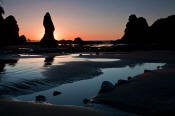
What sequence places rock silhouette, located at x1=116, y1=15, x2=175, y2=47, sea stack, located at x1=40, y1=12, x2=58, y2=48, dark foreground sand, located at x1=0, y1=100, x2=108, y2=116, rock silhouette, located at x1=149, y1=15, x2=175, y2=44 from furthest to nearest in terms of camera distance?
sea stack, located at x1=40, y1=12, x2=58, y2=48
rock silhouette, located at x1=116, y1=15, x2=175, y2=47
rock silhouette, located at x1=149, y1=15, x2=175, y2=44
dark foreground sand, located at x1=0, y1=100, x2=108, y2=116

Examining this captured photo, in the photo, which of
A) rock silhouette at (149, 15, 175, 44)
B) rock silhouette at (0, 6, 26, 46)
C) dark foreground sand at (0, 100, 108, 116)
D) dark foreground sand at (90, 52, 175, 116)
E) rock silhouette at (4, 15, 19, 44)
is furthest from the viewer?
rock silhouette at (4, 15, 19, 44)

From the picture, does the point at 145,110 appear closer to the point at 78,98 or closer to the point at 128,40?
the point at 78,98

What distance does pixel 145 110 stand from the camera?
539 cm

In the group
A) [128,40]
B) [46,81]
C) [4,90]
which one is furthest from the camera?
[128,40]

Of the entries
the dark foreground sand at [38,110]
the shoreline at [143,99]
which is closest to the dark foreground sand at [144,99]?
the shoreline at [143,99]

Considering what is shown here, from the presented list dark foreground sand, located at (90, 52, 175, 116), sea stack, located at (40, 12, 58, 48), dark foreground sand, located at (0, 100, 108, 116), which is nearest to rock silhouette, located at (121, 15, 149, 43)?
sea stack, located at (40, 12, 58, 48)

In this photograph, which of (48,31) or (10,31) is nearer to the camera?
(10,31)

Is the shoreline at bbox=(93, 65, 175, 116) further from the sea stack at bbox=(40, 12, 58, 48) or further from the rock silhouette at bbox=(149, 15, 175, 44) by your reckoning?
the sea stack at bbox=(40, 12, 58, 48)

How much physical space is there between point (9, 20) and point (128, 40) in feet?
211

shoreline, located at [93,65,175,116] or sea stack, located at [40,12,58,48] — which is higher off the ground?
sea stack, located at [40,12,58,48]

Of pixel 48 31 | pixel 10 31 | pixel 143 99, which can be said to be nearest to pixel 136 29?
pixel 48 31

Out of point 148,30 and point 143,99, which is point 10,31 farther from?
point 143,99

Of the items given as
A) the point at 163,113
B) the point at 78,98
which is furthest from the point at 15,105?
the point at 163,113

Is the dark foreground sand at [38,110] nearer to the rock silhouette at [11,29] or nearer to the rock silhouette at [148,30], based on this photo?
the rock silhouette at [148,30]
